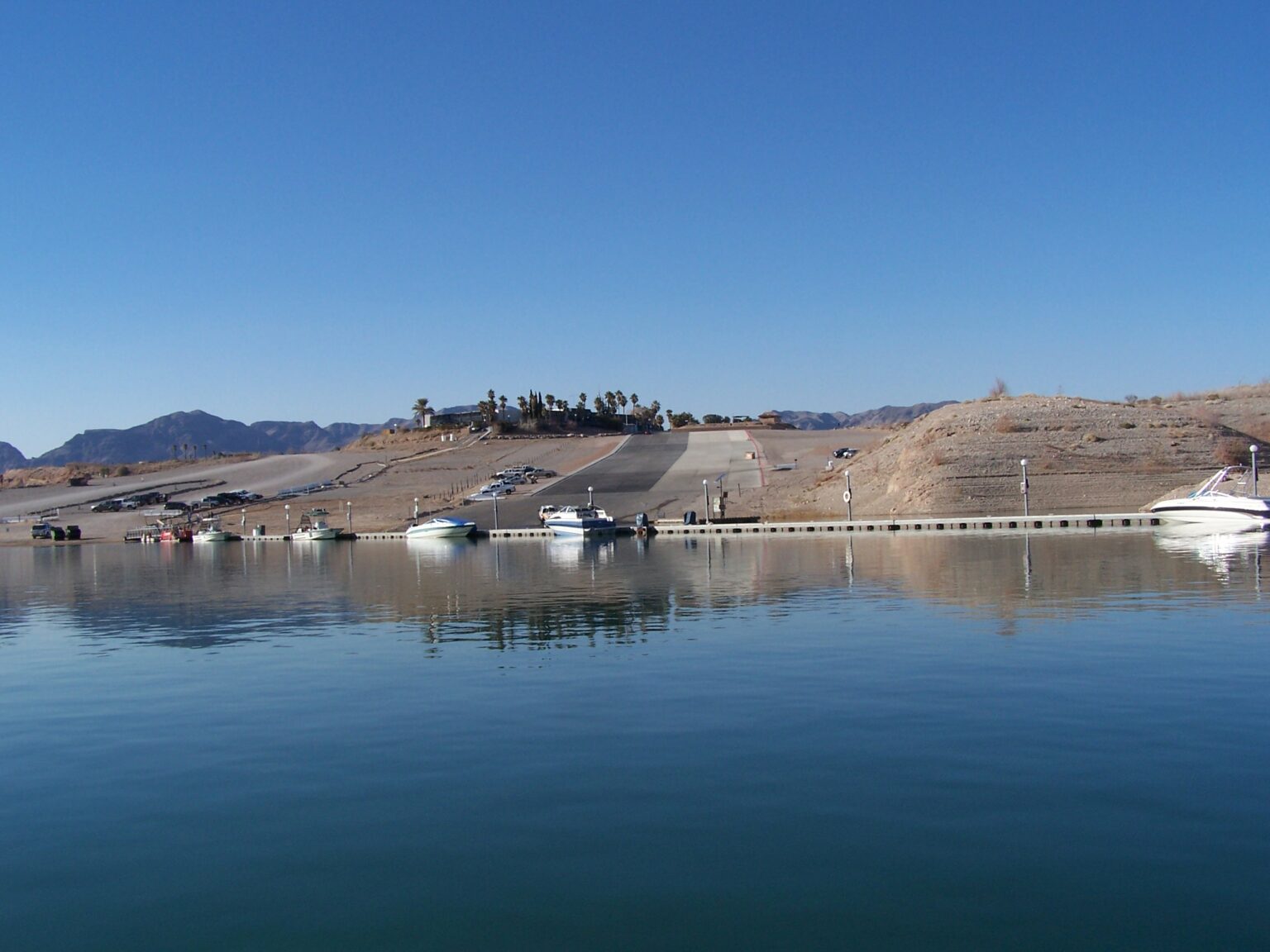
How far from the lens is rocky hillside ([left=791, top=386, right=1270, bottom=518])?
2867 inches

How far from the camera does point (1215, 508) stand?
59969mm

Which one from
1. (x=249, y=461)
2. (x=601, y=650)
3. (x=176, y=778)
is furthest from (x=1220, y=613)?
(x=249, y=461)

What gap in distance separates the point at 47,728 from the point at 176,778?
5.13m

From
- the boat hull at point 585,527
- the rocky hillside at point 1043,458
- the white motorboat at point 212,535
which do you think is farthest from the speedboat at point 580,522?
the white motorboat at point 212,535

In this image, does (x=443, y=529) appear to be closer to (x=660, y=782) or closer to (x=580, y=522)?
(x=580, y=522)

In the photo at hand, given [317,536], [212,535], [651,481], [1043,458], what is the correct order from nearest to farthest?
[1043,458], [317,536], [212,535], [651,481]

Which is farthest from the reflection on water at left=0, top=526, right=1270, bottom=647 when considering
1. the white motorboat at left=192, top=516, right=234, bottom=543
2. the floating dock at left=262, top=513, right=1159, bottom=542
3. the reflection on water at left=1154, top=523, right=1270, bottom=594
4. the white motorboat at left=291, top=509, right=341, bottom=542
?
the white motorboat at left=192, top=516, right=234, bottom=543

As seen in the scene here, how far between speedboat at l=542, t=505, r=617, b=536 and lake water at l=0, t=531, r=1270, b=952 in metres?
46.3

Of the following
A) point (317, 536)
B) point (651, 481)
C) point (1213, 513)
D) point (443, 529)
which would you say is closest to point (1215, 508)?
point (1213, 513)

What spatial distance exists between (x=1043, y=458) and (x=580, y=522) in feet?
105

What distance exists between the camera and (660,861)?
11.0 meters

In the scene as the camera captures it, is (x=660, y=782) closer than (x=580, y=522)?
Yes

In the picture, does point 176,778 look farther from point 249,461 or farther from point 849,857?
point 249,461

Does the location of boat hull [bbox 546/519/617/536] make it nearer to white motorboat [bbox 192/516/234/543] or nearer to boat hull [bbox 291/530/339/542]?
boat hull [bbox 291/530/339/542]
